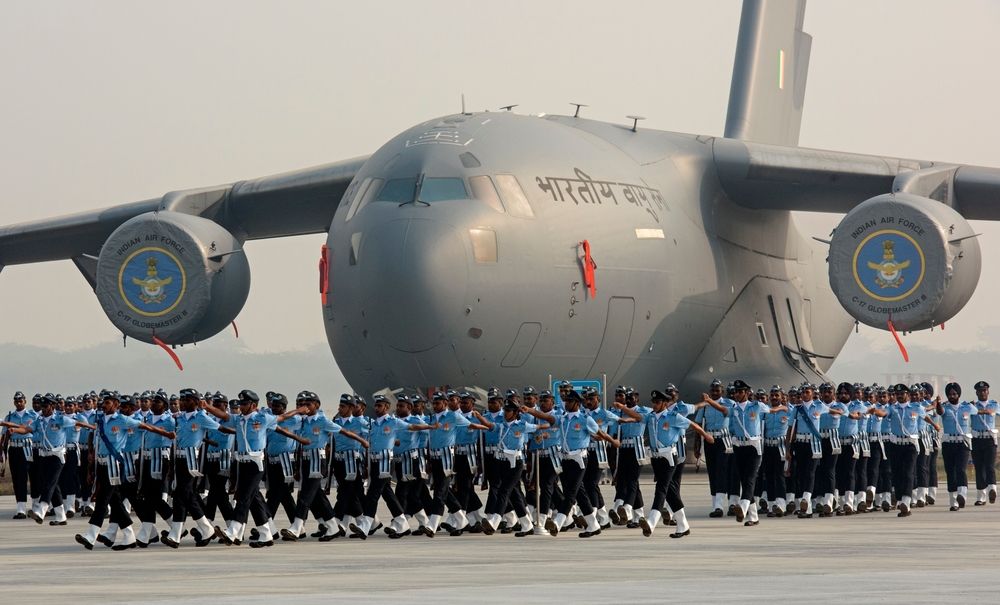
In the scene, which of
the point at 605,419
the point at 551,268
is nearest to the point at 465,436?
the point at 605,419

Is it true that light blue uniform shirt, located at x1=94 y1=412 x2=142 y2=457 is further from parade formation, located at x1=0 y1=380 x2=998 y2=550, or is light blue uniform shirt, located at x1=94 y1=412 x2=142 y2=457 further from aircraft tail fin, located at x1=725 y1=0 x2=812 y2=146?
aircraft tail fin, located at x1=725 y1=0 x2=812 y2=146

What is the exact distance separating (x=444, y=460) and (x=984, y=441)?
910cm

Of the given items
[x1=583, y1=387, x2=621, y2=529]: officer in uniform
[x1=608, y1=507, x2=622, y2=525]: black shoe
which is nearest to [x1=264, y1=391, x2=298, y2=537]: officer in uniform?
[x1=583, y1=387, x2=621, y2=529]: officer in uniform

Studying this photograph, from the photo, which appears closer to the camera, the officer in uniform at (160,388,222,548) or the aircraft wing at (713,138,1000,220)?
the officer in uniform at (160,388,222,548)

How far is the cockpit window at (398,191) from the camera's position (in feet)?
75.8

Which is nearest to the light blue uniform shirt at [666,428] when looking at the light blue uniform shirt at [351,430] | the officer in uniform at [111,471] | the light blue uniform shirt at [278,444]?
the light blue uniform shirt at [351,430]

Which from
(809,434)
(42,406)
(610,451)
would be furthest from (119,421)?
Answer: (809,434)

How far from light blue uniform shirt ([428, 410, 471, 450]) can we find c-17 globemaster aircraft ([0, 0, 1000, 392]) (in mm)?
3889

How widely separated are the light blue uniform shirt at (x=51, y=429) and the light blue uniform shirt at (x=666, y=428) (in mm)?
8313

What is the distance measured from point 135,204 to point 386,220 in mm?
8411

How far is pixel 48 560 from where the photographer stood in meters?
15.2

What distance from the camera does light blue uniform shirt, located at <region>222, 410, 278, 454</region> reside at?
56.0 ft

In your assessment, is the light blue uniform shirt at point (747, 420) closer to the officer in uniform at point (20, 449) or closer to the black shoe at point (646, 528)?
the black shoe at point (646, 528)

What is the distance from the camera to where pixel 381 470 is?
18094mm
